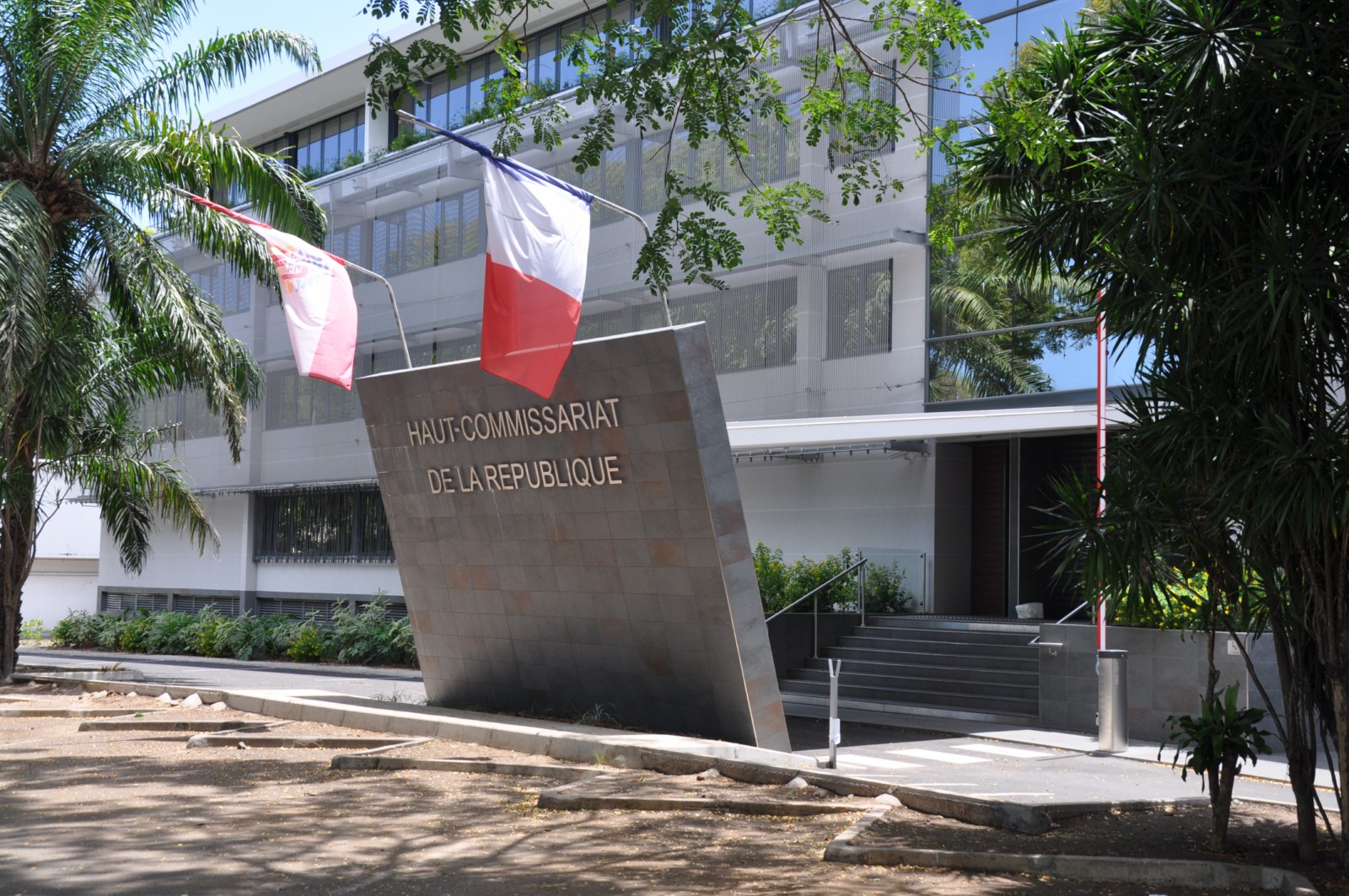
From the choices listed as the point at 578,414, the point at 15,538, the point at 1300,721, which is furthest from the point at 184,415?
the point at 1300,721

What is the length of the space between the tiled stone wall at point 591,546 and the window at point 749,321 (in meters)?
9.52

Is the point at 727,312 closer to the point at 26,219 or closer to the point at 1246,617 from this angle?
the point at 26,219

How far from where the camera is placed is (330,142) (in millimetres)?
39375

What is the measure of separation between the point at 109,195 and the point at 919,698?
1429 centimetres

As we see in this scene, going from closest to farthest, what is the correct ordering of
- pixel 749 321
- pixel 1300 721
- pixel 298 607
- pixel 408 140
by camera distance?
pixel 1300 721 < pixel 749 321 < pixel 408 140 < pixel 298 607

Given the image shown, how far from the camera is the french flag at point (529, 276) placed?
1172 centimetres

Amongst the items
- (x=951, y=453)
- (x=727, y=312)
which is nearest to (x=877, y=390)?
(x=951, y=453)

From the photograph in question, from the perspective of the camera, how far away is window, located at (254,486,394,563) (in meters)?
33.4

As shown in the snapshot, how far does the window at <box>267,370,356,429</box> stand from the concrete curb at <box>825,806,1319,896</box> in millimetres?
26864

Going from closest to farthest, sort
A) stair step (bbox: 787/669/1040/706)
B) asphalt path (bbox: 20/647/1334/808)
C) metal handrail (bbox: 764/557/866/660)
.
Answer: asphalt path (bbox: 20/647/1334/808)
stair step (bbox: 787/669/1040/706)
metal handrail (bbox: 764/557/866/660)

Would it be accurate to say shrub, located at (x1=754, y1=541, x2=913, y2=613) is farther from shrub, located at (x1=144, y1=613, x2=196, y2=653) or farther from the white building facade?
shrub, located at (x1=144, y1=613, x2=196, y2=653)

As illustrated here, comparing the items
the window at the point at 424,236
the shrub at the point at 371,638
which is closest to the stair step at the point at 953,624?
the shrub at the point at 371,638

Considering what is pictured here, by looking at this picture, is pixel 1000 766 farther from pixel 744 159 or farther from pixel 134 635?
pixel 134 635

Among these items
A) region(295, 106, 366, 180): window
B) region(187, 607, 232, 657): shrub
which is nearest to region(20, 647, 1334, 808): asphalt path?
region(187, 607, 232, 657): shrub
